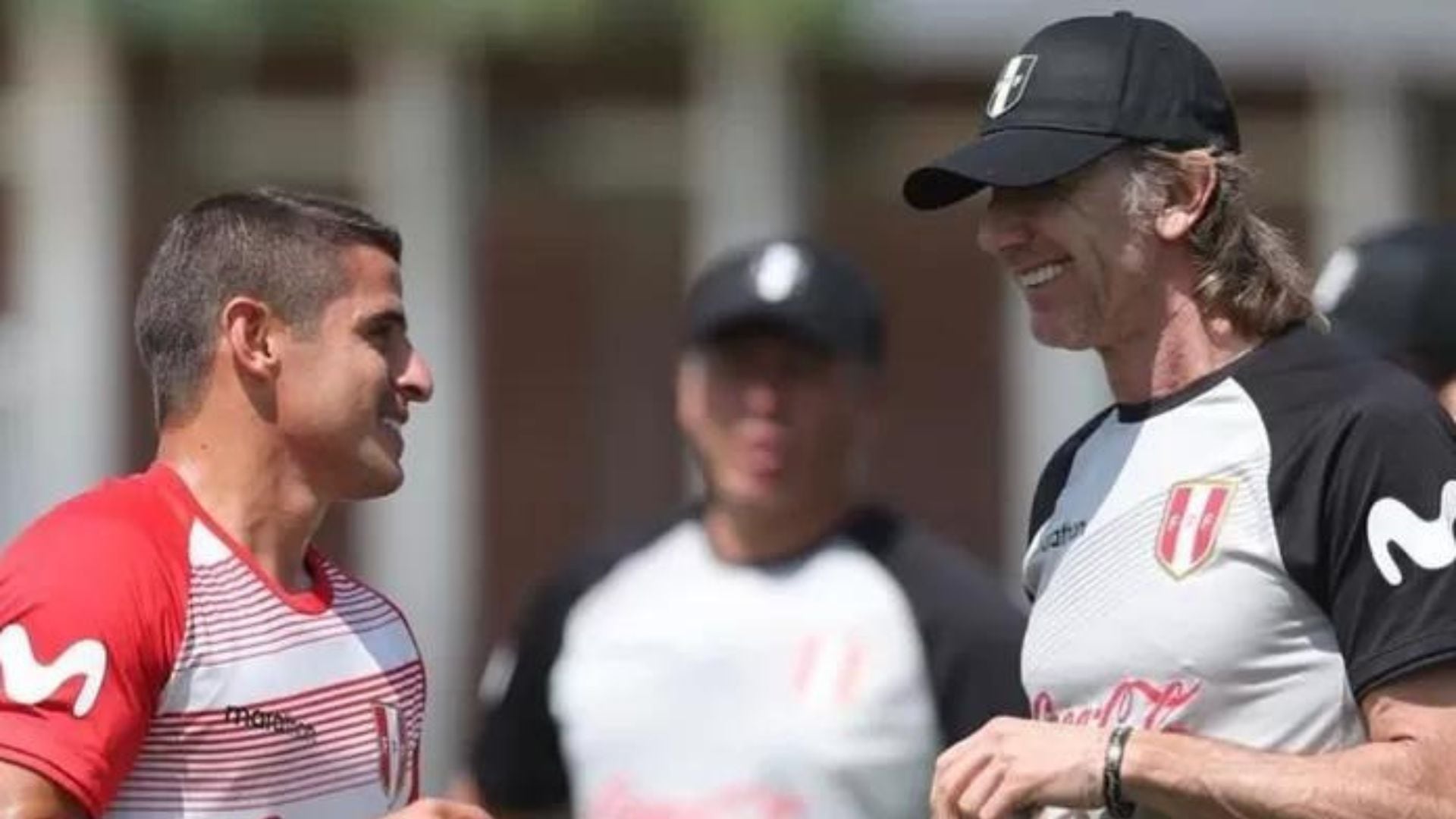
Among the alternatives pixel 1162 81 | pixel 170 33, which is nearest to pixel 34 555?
pixel 1162 81

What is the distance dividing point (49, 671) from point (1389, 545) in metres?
1.47

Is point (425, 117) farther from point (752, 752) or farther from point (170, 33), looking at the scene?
point (752, 752)

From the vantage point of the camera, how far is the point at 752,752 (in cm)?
638

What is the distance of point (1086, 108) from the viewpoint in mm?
4504

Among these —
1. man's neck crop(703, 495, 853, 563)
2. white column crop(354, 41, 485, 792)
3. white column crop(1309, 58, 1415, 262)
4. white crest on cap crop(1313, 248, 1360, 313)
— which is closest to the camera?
white crest on cap crop(1313, 248, 1360, 313)

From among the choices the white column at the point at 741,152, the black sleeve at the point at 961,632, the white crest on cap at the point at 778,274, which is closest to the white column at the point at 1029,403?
the white column at the point at 741,152

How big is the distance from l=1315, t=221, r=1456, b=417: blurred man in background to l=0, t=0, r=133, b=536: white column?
9085mm

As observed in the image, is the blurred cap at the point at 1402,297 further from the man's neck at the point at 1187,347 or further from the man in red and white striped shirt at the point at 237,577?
the man in red and white striped shirt at the point at 237,577

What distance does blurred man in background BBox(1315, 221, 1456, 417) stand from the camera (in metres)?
5.75

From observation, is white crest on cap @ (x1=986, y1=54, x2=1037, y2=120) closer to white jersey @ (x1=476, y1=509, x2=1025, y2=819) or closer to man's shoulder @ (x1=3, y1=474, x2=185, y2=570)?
man's shoulder @ (x1=3, y1=474, x2=185, y2=570)

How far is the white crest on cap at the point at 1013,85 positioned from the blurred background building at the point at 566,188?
9.75 m

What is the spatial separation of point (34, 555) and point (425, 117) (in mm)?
10440

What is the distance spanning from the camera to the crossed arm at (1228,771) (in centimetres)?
418

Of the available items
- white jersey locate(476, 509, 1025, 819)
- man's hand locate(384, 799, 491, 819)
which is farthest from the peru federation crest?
white jersey locate(476, 509, 1025, 819)
